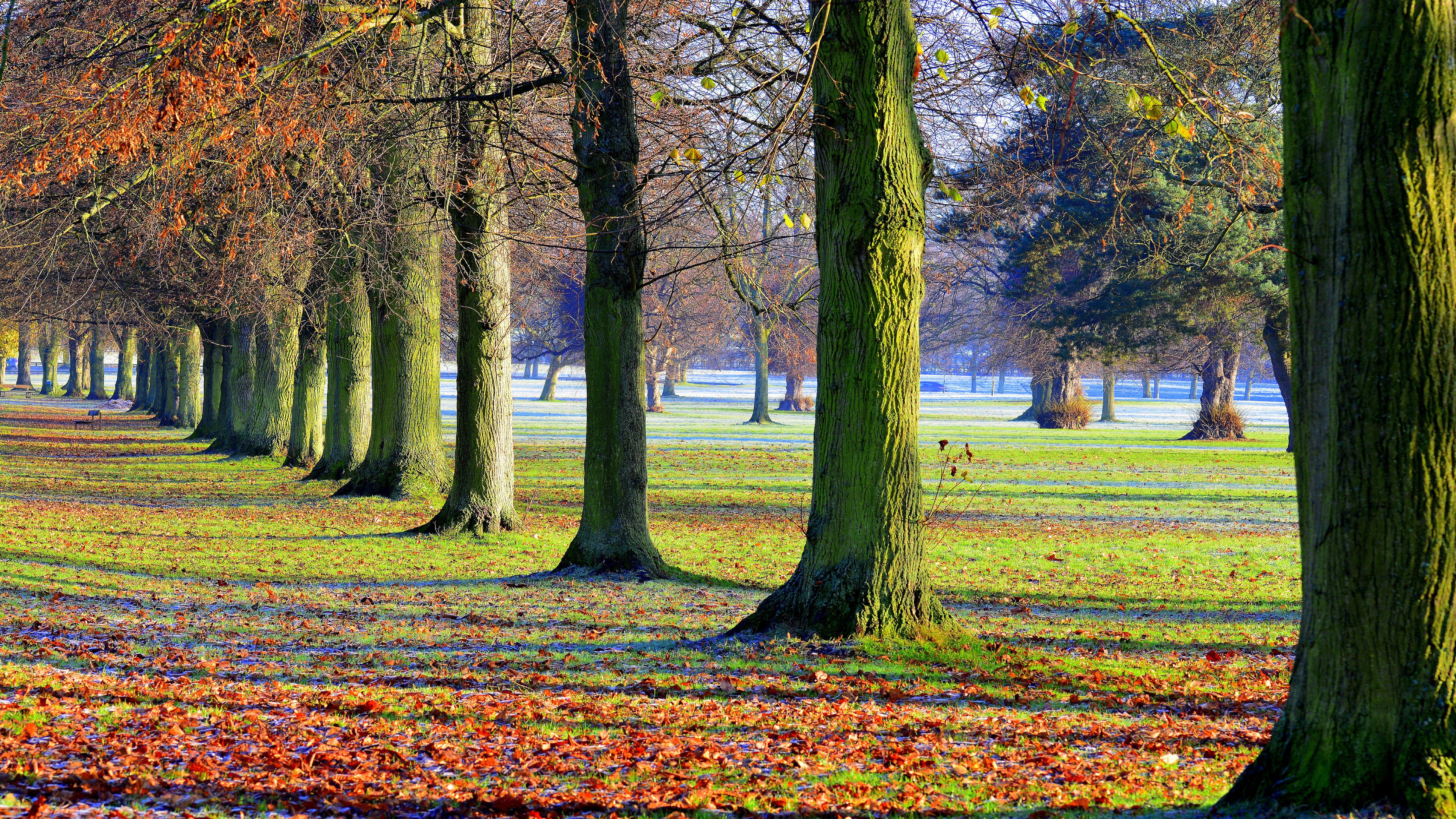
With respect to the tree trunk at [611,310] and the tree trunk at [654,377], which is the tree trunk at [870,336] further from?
the tree trunk at [654,377]

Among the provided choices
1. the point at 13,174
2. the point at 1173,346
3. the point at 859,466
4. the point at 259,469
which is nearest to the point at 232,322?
the point at 259,469

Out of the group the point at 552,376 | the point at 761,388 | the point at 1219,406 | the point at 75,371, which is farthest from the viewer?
the point at 552,376

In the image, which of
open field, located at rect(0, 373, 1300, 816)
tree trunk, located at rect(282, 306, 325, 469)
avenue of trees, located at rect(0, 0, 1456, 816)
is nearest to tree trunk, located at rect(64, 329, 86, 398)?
tree trunk, located at rect(282, 306, 325, 469)

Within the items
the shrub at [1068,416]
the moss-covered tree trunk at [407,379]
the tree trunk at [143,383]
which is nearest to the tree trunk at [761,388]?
the shrub at [1068,416]

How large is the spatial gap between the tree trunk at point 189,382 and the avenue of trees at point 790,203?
14.5 m

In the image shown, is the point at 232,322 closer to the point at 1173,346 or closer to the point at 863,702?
the point at 863,702

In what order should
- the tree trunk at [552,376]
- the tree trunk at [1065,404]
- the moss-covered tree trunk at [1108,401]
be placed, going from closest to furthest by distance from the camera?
the tree trunk at [1065,404] < the moss-covered tree trunk at [1108,401] < the tree trunk at [552,376]

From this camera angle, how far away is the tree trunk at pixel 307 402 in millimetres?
23812

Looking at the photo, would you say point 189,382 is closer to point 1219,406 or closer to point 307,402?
point 307,402

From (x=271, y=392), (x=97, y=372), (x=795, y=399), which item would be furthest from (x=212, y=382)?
(x=795, y=399)

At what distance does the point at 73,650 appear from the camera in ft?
23.8

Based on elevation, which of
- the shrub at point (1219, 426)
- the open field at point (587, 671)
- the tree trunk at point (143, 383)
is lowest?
the open field at point (587, 671)

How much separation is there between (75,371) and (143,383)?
704 inches

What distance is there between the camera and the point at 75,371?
65.8m
